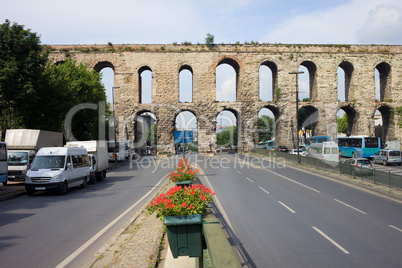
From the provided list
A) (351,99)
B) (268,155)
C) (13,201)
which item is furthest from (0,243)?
(351,99)

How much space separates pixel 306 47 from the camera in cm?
5791

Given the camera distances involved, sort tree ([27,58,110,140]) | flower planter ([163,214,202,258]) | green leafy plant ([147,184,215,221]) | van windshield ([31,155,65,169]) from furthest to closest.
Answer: tree ([27,58,110,140]) < van windshield ([31,155,65,169]) < green leafy plant ([147,184,215,221]) < flower planter ([163,214,202,258])

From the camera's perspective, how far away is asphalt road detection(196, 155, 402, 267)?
6.62 meters

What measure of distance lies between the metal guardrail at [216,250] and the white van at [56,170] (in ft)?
40.4

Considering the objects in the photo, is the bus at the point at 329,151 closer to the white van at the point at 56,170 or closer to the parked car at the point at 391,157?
the parked car at the point at 391,157

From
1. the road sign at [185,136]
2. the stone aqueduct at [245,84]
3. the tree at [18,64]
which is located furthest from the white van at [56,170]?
the stone aqueduct at [245,84]

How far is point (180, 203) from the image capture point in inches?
222

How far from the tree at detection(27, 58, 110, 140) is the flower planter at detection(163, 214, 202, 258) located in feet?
88.0

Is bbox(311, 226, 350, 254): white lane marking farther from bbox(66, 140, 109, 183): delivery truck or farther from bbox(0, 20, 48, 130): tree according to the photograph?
bbox(0, 20, 48, 130): tree

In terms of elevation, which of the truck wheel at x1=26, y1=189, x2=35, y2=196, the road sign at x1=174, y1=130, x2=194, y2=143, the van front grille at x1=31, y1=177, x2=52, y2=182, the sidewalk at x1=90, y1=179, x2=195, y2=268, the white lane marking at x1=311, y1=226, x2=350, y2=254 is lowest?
the truck wheel at x1=26, y1=189, x2=35, y2=196

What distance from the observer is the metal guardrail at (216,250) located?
3.78 metres

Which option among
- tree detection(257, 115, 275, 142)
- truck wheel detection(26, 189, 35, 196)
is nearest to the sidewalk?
truck wheel detection(26, 189, 35, 196)

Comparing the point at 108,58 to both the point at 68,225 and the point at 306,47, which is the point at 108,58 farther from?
the point at 68,225

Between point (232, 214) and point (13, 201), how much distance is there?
33.0ft
